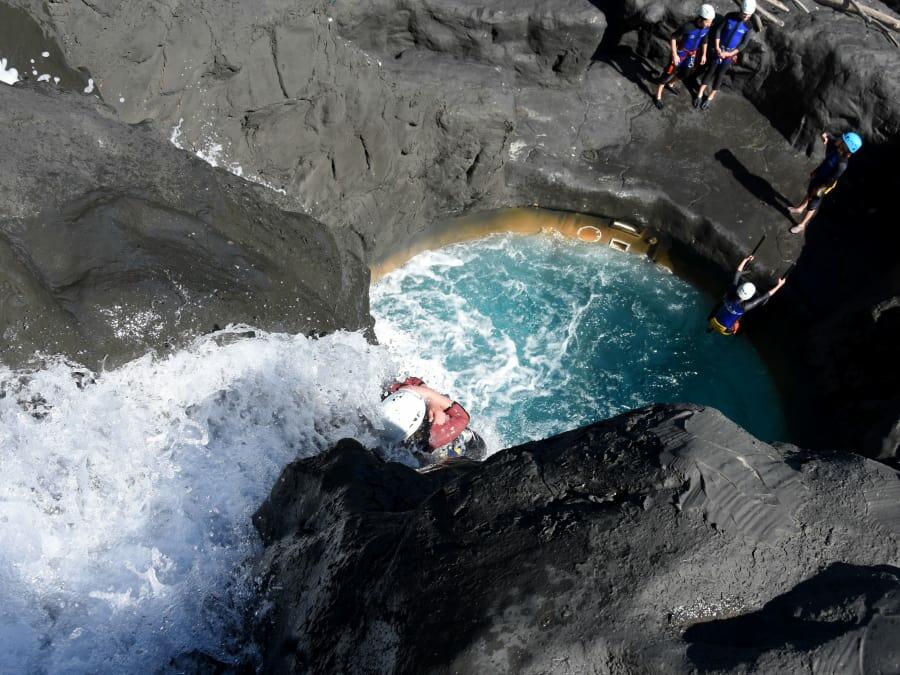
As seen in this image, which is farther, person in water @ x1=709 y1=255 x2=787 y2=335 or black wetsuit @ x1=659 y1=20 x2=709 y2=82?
black wetsuit @ x1=659 y1=20 x2=709 y2=82

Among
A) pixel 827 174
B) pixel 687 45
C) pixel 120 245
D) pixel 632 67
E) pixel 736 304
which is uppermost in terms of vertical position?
pixel 687 45

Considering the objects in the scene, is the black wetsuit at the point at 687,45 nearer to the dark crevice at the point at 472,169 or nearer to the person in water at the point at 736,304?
the person in water at the point at 736,304

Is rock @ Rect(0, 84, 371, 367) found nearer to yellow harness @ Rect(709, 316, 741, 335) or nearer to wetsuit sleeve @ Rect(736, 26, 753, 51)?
yellow harness @ Rect(709, 316, 741, 335)

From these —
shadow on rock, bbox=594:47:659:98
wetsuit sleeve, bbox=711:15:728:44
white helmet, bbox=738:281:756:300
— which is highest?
wetsuit sleeve, bbox=711:15:728:44

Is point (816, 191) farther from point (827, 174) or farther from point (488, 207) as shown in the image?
point (488, 207)

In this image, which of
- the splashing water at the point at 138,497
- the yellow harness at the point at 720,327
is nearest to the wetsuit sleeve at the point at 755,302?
the yellow harness at the point at 720,327

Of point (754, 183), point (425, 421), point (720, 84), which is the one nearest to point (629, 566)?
point (425, 421)

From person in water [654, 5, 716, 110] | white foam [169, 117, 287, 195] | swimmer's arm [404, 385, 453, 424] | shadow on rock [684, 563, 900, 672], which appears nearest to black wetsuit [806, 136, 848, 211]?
person in water [654, 5, 716, 110]

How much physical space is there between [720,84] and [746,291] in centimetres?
356

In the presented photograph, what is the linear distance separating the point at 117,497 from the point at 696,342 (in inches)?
278

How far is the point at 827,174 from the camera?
930 centimetres

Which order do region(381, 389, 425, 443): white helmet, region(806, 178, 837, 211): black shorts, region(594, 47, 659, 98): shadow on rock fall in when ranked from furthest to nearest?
region(594, 47, 659, 98): shadow on rock < region(806, 178, 837, 211): black shorts < region(381, 389, 425, 443): white helmet

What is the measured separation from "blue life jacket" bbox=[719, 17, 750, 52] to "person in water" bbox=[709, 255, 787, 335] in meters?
2.97

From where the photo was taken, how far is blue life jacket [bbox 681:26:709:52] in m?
10.0
